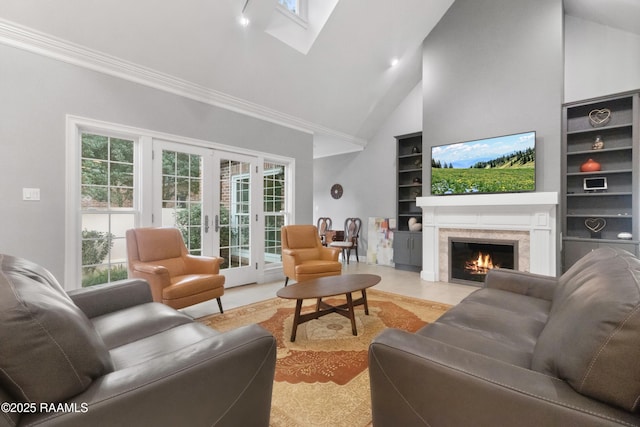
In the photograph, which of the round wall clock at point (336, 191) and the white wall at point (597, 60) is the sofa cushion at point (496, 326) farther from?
the round wall clock at point (336, 191)

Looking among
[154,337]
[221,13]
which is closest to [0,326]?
[154,337]

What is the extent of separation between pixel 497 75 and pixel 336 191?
13.3ft

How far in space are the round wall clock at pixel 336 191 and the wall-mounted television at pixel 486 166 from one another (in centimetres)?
285

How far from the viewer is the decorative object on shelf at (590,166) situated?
3.89 m

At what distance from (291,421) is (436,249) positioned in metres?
3.87

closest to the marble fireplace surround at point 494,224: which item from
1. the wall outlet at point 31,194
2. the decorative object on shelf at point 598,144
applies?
the decorative object on shelf at point 598,144

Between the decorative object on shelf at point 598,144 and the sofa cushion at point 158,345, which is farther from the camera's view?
the decorative object on shelf at point 598,144

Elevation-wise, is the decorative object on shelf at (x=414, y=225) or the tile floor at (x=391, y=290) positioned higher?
the decorative object on shelf at (x=414, y=225)

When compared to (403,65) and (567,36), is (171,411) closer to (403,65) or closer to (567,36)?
(403,65)

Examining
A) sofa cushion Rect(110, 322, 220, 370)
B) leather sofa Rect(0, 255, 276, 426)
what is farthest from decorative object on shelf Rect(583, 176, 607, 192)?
sofa cushion Rect(110, 322, 220, 370)

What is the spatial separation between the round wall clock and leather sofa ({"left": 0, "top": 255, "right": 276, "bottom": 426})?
20.4 ft

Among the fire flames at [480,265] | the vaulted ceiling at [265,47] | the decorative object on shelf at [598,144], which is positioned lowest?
the fire flames at [480,265]

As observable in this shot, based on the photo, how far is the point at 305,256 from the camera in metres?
4.14

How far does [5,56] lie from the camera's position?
258cm
